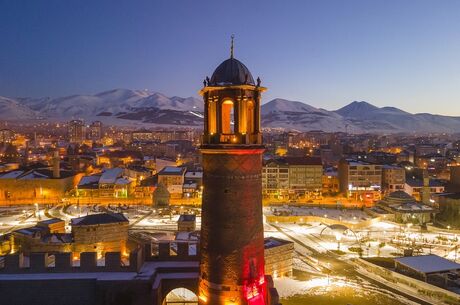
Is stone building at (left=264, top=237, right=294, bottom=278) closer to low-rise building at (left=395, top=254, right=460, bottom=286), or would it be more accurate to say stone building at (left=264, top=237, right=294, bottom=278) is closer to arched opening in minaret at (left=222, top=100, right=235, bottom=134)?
low-rise building at (left=395, top=254, right=460, bottom=286)

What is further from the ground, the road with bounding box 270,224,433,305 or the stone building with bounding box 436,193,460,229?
the stone building with bounding box 436,193,460,229

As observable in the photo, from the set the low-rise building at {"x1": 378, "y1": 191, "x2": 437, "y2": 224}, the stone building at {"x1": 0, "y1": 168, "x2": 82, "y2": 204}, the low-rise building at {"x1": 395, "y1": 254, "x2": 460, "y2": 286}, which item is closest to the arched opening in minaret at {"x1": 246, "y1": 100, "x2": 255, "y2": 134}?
the low-rise building at {"x1": 395, "y1": 254, "x2": 460, "y2": 286}

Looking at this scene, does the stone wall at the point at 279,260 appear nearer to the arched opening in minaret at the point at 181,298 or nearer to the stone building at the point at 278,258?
the stone building at the point at 278,258

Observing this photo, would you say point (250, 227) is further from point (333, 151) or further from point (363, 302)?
point (333, 151)

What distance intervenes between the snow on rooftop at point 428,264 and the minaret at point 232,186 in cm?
2791

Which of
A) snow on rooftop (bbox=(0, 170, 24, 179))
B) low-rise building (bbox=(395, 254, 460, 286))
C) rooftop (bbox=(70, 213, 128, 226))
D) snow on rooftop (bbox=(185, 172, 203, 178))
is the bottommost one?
low-rise building (bbox=(395, 254, 460, 286))

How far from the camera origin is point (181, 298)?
81.4ft

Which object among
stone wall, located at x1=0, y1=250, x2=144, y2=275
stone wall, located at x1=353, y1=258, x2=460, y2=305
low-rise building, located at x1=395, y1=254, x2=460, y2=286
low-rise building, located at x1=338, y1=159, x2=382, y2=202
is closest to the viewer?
stone wall, located at x1=0, y1=250, x2=144, y2=275

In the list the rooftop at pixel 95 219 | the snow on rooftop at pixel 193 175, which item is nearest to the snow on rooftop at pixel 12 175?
the snow on rooftop at pixel 193 175

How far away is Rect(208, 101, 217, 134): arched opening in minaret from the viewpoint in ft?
56.8

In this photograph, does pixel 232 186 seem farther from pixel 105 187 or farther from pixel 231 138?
pixel 105 187

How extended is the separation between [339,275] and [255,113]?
30.7 m

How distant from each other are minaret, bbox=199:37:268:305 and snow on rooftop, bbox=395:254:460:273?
2791cm

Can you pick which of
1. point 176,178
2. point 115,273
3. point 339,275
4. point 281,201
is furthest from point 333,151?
point 115,273
